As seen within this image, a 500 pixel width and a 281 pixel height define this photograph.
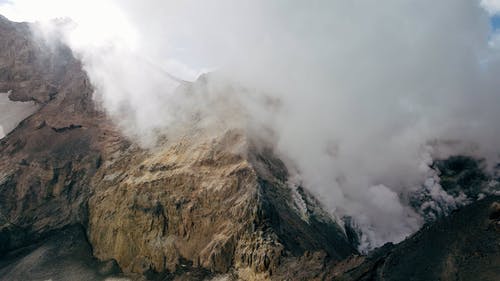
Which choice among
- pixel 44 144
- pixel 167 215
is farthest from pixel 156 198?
pixel 44 144

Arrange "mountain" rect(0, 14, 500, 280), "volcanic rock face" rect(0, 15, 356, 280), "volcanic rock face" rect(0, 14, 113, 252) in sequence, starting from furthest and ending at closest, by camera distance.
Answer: "volcanic rock face" rect(0, 14, 113, 252), "volcanic rock face" rect(0, 15, 356, 280), "mountain" rect(0, 14, 500, 280)

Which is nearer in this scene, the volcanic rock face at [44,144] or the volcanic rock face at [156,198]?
the volcanic rock face at [156,198]

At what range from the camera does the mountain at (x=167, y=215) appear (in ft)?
170

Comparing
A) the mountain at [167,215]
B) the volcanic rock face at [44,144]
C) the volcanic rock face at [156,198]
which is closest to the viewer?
the mountain at [167,215]

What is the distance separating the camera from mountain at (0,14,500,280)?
5169 cm

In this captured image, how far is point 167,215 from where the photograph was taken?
70.6 m

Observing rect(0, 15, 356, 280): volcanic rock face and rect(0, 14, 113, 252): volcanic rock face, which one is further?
rect(0, 14, 113, 252): volcanic rock face

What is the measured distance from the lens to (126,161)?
265 feet

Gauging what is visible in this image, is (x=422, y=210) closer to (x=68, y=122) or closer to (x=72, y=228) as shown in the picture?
(x=72, y=228)

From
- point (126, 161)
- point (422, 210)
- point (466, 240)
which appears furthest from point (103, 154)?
point (466, 240)

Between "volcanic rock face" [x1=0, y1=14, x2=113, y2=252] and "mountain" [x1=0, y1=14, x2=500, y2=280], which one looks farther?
"volcanic rock face" [x1=0, y1=14, x2=113, y2=252]

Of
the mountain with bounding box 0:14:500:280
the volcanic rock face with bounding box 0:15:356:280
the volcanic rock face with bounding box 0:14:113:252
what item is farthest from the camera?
the volcanic rock face with bounding box 0:14:113:252

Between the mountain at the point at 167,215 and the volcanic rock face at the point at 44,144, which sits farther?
the volcanic rock face at the point at 44,144

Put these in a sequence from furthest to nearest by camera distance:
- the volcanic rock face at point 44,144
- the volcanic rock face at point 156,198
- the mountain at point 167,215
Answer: the volcanic rock face at point 44,144 → the volcanic rock face at point 156,198 → the mountain at point 167,215
